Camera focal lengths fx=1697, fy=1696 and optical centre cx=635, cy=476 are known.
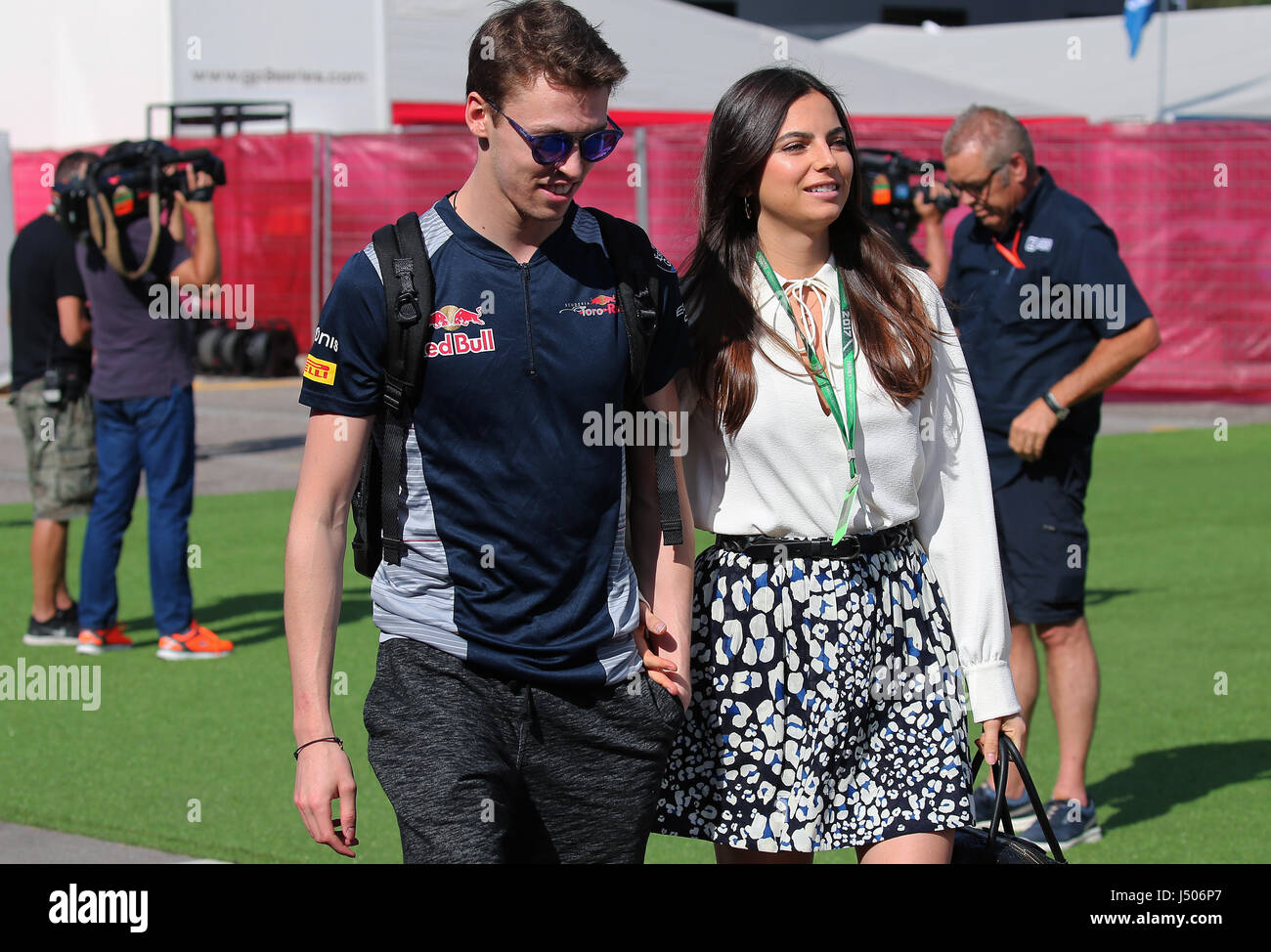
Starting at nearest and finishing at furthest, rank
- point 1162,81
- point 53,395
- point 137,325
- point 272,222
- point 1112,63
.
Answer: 1. point 137,325
2. point 53,395
3. point 272,222
4. point 1162,81
5. point 1112,63

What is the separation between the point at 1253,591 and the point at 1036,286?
4378 mm

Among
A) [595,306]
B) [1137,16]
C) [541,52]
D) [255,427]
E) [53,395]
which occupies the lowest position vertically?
[255,427]

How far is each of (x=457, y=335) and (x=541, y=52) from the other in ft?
1.61

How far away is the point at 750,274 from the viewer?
3479 mm

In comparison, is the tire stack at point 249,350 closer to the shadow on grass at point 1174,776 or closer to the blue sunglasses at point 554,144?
the shadow on grass at point 1174,776

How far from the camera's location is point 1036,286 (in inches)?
214

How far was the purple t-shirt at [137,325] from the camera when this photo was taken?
7863mm

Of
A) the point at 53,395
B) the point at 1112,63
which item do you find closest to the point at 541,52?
the point at 53,395

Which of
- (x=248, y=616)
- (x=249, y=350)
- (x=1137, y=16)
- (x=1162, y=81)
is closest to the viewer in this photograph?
(x=248, y=616)

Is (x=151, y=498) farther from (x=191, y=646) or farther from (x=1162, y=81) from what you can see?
(x=1162, y=81)

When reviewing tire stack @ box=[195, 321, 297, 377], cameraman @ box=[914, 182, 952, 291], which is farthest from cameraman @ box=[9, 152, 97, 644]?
tire stack @ box=[195, 321, 297, 377]
